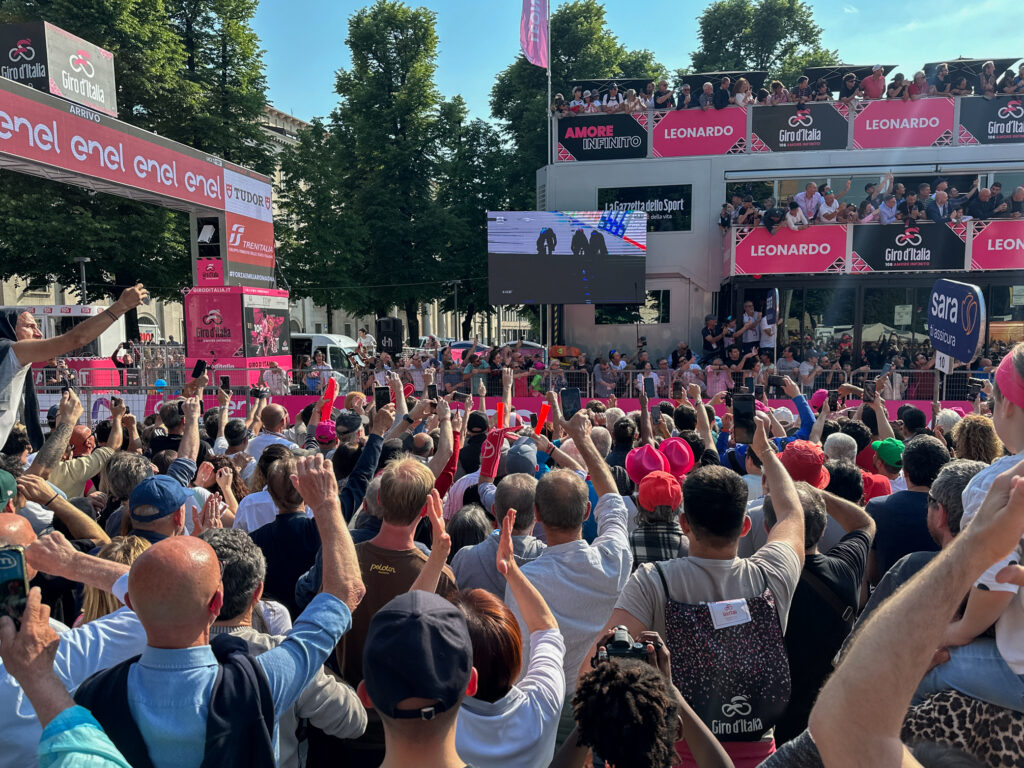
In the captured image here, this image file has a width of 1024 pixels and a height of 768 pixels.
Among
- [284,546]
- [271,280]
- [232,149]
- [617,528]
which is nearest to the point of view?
[617,528]

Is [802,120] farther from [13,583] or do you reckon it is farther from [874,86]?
[13,583]

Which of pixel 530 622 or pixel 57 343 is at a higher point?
pixel 57 343

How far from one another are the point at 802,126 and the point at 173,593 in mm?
22053

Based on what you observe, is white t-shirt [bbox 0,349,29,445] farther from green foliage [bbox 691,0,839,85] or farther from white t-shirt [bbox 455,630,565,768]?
green foliage [bbox 691,0,839,85]

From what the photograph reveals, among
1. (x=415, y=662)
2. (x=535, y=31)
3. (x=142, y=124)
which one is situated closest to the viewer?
(x=415, y=662)

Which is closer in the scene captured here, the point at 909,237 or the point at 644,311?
the point at 909,237

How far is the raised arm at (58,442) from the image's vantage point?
14.1 feet

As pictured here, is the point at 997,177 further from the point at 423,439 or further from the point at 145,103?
the point at 145,103

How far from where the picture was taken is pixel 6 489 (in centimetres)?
313

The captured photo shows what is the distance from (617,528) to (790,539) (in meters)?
0.72

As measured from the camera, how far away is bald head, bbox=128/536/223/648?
1.75 meters

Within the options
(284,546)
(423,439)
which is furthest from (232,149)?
(284,546)

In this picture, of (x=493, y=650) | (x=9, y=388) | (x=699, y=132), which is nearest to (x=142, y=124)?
(x=699, y=132)

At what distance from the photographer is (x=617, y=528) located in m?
3.11
